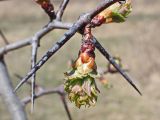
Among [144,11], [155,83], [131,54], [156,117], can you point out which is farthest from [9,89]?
[144,11]

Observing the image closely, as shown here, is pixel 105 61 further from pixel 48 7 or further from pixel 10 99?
pixel 48 7

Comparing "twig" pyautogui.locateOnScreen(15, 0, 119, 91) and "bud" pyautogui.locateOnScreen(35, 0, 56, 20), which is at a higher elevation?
"twig" pyautogui.locateOnScreen(15, 0, 119, 91)

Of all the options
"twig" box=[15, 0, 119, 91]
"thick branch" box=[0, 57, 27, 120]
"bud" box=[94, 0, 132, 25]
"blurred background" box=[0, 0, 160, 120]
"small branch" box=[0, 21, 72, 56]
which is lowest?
"blurred background" box=[0, 0, 160, 120]

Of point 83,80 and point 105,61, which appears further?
point 105,61

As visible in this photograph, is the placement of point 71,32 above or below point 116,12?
above

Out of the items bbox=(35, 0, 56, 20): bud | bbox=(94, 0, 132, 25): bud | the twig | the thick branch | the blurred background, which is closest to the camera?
the twig

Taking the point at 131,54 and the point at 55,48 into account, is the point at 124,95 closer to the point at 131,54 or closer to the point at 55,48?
the point at 131,54

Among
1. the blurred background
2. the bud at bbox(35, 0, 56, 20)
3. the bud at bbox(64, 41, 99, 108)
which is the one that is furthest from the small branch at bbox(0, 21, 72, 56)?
the blurred background

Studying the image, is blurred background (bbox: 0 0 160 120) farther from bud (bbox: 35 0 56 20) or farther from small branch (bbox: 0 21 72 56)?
bud (bbox: 35 0 56 20)

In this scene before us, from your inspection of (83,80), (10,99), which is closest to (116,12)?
(83,80)
